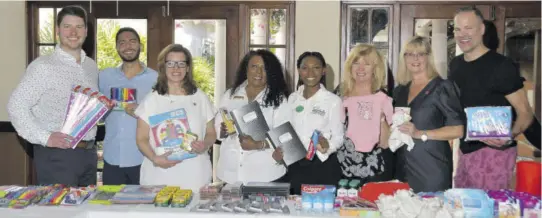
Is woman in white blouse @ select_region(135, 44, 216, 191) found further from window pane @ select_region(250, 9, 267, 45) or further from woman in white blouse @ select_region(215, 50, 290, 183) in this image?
window pane @ select_region(250, 9, 267, 45)

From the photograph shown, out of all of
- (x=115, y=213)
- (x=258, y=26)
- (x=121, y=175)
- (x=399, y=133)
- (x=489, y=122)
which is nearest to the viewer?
(x=115, y=213)

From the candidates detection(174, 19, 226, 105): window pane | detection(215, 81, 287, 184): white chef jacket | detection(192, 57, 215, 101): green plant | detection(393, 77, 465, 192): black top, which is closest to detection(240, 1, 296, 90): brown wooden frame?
detection(174, 19, 226, 105): window pane

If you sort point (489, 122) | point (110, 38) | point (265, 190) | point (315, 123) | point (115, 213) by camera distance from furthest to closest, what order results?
point (110, 38), point (315, 123), point (489, 122), point (265, 190), point (115, 213)

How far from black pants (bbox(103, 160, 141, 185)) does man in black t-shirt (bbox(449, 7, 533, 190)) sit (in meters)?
2.03

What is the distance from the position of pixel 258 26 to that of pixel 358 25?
3.06 ft

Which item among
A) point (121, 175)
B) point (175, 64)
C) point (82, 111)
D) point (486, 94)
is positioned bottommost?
point (121, 175)

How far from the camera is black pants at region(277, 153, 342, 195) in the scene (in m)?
3.41

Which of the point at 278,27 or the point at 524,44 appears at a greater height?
the point at 278,27

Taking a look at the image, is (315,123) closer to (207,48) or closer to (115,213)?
(115,213)

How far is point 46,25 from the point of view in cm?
552

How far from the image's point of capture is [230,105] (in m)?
3.46

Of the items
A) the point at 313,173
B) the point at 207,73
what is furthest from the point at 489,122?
the point at 207,73

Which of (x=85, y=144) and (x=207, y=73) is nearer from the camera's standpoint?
(x=85, y=144)

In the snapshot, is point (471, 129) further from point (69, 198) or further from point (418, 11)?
point (418, 11)
